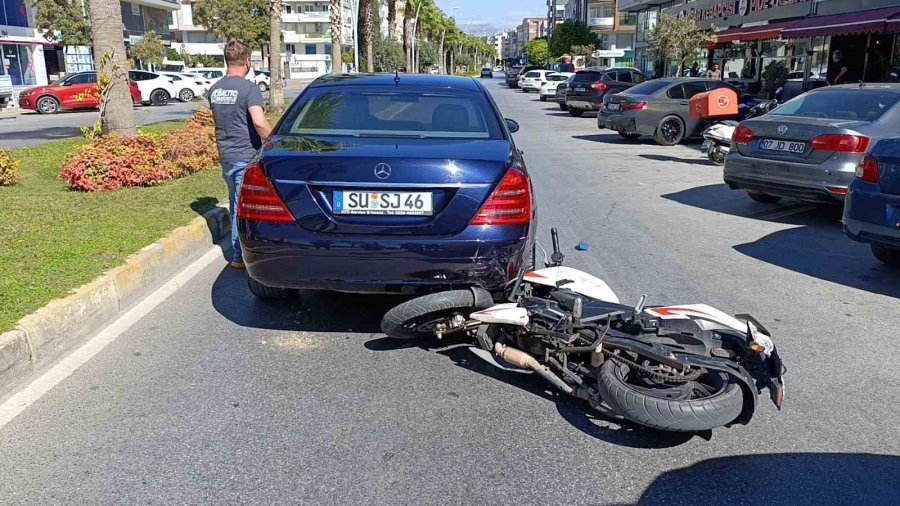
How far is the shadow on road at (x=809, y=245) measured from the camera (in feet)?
21.3

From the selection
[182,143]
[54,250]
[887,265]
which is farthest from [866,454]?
[182,143]

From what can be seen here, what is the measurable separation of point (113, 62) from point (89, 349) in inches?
290

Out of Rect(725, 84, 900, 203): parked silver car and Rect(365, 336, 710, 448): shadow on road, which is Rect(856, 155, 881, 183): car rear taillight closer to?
Rect(725, 84, 900, 203): parked silver car

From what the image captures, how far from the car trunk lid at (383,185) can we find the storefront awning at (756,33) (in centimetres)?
2845

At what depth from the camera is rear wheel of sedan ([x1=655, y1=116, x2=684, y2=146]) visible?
17.5 m

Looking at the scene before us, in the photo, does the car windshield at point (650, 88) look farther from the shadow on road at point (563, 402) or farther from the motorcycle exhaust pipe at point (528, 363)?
the motorcycle exhaust pipe at point (528, 363)

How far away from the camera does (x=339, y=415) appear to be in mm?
3801

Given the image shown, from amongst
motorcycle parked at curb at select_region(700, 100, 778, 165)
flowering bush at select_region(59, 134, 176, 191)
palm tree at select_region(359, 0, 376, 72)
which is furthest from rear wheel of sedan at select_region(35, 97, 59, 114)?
motorcycle parked at curb at select_region(700, 100, 778, 165)

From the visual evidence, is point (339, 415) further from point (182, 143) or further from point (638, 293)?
point (182, 143)

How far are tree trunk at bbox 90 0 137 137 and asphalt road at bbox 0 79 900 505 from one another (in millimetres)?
5851

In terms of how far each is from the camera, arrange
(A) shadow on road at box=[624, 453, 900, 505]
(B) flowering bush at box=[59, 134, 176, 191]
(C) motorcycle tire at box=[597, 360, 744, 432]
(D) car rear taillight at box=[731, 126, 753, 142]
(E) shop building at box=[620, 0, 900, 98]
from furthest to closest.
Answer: (E) shop building at box=[620, 0, 900, 98] → (B) flowering bush at box=[59, 134, 176, 191] → (D) car rear taillight at box=[731, 126, 753, 142] → (C) motorcycle tire at box=[597, 360, 744, 432] → (A) shadow on road at box=[624, 453, 900, 505]

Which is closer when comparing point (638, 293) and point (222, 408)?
point (222, 408)

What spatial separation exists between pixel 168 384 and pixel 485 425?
1.74m

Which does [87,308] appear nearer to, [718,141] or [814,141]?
[814,141]
